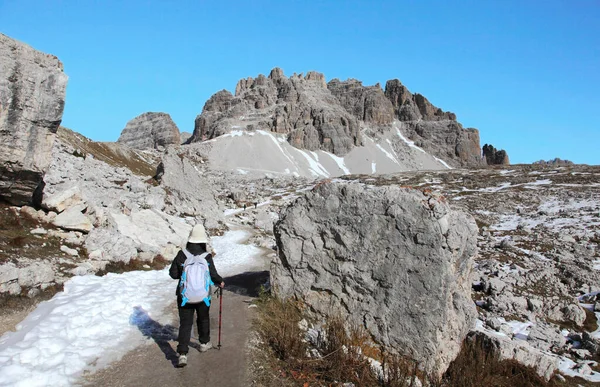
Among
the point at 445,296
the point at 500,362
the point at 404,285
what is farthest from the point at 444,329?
the point at 500,362

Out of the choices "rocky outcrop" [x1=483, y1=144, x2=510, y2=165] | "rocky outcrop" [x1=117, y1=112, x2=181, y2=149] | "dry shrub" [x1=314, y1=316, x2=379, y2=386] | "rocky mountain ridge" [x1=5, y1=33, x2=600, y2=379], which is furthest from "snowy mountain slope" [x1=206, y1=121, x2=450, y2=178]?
"dry shrub" [x1=314, y1=316, x2=379, y2=386]

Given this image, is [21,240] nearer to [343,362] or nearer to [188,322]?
[188,322]

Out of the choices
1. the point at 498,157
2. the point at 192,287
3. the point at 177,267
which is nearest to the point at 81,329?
the point at 177,267

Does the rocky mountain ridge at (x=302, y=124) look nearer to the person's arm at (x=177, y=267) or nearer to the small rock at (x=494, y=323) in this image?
the small rock at (x=494, y=323)

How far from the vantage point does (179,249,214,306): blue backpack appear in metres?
6.85

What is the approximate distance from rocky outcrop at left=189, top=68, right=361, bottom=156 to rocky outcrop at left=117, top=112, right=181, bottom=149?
13708 mm

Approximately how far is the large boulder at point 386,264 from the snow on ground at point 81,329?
403cm

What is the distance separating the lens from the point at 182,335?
6.89m

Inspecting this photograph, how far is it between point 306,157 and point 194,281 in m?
152

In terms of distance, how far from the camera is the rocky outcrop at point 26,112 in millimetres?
10641

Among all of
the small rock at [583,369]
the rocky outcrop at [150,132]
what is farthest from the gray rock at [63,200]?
the rocky outcrop at [150,132]

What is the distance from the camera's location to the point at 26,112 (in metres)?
11.0

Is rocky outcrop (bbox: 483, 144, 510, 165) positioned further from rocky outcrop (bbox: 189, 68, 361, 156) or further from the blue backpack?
the blue backpack

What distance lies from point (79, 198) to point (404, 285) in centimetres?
1253
